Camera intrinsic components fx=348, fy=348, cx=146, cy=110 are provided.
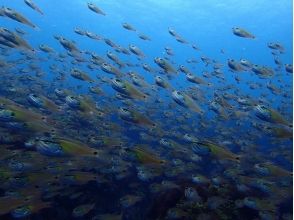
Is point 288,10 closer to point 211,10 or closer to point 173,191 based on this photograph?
point 211,10

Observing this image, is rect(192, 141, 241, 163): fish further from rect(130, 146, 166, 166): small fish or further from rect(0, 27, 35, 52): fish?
rect(0, 27, 35, 52): fish

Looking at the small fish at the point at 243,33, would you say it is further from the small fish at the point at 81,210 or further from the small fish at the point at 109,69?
the small fish at the point at 81,210

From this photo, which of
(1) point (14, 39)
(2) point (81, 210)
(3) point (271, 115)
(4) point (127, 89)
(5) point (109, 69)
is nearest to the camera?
(3) point (271, 115)

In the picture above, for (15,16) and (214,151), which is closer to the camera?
(214,151)

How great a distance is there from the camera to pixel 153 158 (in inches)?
241

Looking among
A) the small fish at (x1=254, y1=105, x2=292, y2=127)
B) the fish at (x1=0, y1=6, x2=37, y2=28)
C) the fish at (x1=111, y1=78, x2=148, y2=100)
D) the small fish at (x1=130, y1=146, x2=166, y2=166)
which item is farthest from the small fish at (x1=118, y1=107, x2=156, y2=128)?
the fish at (x1=0, y1=6, x2=37, y2=28)

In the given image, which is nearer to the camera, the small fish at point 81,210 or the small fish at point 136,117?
the small fish at point 81,210

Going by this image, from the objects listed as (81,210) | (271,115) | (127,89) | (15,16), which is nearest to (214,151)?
A: (271,115)

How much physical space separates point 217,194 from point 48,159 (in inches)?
144

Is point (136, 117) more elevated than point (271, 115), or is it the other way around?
point (271, 115)

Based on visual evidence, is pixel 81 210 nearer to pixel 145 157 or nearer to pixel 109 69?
pixel 145 157

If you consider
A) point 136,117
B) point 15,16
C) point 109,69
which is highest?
point 15,16

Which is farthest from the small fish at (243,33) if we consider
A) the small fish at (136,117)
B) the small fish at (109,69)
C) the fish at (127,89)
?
the small fish at (136,117)

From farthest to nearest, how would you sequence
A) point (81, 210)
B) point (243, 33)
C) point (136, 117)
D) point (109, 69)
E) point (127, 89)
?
point (243, 33), point (109, 69), point (127, 89), point (136, 117), point (81, 210)
